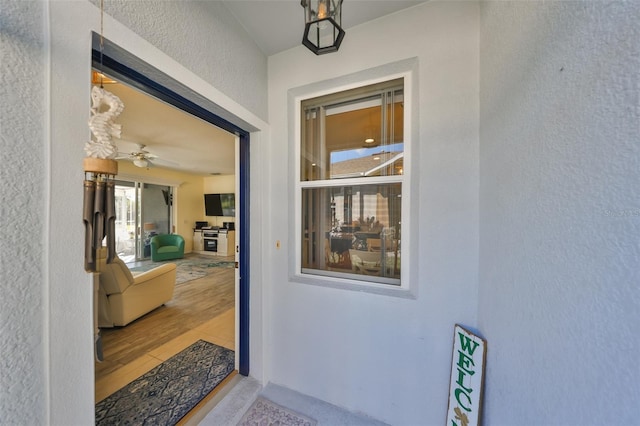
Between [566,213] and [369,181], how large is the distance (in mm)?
1008

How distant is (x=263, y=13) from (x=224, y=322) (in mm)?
3196

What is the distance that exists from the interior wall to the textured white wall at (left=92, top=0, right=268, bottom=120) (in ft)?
0.75

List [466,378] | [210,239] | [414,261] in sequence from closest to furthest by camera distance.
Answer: [466,378] < [414,261] < [210,239]

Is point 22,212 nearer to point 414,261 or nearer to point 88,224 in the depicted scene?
point 88,224

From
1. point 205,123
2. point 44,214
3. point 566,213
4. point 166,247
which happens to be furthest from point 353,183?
point 166,247

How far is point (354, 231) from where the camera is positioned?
162 cm

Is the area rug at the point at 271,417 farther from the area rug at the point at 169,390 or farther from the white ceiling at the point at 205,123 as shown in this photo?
the white ceiling at the point at 205,123

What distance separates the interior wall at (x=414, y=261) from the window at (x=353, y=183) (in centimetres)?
13

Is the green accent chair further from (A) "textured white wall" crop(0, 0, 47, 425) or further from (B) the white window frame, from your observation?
(A) "textured white wall" crop(0, 0, 47, 425)

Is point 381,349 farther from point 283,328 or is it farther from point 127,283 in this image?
point 127,283

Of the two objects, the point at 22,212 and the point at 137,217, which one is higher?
the point at 22,212

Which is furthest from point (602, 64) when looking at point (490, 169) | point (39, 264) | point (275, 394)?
point (275, 394)

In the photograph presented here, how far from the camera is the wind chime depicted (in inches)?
26.4

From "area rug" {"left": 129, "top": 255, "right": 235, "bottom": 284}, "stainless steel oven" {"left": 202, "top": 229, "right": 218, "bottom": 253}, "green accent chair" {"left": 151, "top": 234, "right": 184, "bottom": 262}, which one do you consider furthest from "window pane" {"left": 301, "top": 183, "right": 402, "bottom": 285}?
"stainless steel oven" {"left": 202, "top": 229, "right": 218, "bottom": 253}
